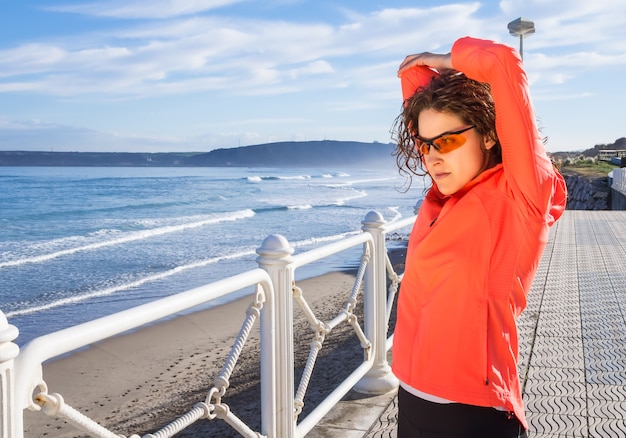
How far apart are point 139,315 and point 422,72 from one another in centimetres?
114

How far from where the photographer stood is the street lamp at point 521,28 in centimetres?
1852

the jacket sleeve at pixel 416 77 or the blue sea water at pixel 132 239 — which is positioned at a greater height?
the jacket sleeve at pixel 416 77

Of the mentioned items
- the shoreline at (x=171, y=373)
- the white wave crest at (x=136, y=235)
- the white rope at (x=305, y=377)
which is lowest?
the white wave crest at (x=136, y=235)

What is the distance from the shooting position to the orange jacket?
164 cm

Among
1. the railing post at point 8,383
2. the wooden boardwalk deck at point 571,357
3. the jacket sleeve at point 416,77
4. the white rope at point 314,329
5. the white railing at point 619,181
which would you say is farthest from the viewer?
the white railing at point 619,181

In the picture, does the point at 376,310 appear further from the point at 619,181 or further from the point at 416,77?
the point at 619,181

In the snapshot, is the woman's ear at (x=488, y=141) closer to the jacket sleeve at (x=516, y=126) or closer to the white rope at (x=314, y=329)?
the jacket sleeve at (x=516, y=126)

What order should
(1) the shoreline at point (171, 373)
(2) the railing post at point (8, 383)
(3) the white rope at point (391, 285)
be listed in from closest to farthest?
(2) the railing post at point (8, 383)
(3) the white rope at point (391, 285)
(1) the shoreline at point (171, 373)

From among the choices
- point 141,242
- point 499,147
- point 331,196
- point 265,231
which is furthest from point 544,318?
point 331,196

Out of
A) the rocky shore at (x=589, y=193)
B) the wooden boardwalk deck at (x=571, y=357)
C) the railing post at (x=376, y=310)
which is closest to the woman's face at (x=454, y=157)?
the wooden boardwalk deck at (x=571, y=357)

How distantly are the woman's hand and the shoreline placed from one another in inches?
143

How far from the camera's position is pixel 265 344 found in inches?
119

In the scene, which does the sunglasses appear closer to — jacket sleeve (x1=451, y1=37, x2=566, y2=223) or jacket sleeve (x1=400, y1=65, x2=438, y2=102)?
jacket sleeve (x1=451, y1=37, x2=566, y2=223)

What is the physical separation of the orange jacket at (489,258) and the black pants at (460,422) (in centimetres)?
3
